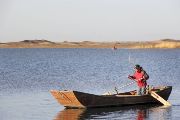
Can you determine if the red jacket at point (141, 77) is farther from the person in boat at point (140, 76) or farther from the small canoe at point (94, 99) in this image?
the small canoe at point (94, 99)

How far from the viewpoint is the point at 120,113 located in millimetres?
26734

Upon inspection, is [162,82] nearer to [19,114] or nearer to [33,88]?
[33,88]

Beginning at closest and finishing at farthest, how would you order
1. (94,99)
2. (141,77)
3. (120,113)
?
(120,113) < (94,99) < (141,77)

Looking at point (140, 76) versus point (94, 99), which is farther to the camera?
point (140, 76)

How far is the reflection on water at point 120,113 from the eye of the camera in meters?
25.5

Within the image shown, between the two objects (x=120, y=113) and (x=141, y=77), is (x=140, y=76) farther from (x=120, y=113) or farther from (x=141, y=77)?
(x=120, y=113)

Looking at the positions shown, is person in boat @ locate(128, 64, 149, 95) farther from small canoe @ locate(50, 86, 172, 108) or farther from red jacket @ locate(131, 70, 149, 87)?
small canoe @ locate(50, 86, 172, 108)

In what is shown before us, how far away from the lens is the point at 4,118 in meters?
24.8

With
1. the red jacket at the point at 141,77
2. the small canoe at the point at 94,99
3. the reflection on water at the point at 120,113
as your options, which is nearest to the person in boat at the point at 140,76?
the red jacket at the point at 141,77

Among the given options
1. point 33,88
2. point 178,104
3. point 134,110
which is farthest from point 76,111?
point 33,88

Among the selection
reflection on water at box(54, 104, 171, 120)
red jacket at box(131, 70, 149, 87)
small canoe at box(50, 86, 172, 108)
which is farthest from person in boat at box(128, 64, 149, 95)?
reflection on water at box(54, 104, 171, 120)

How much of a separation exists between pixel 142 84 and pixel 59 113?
15.8 ft

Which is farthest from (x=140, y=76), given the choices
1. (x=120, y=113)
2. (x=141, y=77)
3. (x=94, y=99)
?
(x=120, y=113)

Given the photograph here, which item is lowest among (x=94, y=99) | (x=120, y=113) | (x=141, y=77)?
(x=120, y=113)
